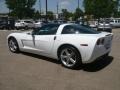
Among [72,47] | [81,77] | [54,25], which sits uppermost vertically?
[54,25]

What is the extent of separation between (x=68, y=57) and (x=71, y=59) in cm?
12

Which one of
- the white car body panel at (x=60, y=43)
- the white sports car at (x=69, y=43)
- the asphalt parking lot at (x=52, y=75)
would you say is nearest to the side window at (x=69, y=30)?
the white sports car at (x=69, y=43)

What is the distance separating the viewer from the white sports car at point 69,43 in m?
6.76

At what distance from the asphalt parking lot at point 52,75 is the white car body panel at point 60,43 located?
39cm

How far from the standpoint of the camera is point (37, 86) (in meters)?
5.45

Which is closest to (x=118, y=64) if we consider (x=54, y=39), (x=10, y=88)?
(x=54, y=39)

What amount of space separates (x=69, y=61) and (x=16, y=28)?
29640mm

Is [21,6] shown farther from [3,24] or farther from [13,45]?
[13,45]

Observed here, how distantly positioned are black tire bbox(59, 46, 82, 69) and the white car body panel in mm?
132

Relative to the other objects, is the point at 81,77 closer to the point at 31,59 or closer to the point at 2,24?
the point at 31,59

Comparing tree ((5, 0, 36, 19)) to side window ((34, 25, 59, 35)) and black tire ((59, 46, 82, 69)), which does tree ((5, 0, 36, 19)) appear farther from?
black tire ((59, 46, 82, 69))

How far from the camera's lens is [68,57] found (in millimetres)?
7160

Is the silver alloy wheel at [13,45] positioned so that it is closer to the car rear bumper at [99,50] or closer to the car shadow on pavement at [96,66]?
Result: the car shadow on pavement at [96,66]

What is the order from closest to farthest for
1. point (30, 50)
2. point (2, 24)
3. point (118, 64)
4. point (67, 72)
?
point (67, 72), point (118, 64), point (30, 50), point (2, 24)
